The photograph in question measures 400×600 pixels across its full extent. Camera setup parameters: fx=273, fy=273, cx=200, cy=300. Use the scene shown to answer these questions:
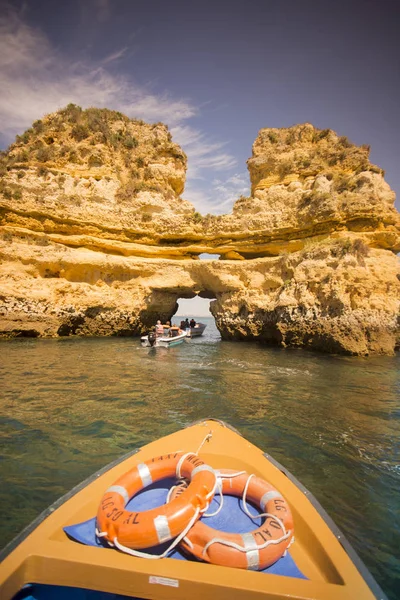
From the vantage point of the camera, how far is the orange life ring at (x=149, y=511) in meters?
1.94

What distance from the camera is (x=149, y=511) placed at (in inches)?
81.0

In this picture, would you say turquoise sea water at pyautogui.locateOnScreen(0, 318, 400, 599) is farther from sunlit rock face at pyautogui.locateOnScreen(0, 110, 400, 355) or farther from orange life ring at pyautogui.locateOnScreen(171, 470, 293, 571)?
sunlit rock face at pyautogui.locateOnScreen(0, 110, 400, 355)

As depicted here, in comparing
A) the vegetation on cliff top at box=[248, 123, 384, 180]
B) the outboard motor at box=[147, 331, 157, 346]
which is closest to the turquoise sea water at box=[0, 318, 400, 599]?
the outboard motor at box=[147, 331, 157, 346]

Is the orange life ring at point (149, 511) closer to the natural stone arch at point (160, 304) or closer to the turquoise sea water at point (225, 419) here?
the turquoise sea water at point (225, 419)

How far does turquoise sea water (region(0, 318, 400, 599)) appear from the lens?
2963 mm

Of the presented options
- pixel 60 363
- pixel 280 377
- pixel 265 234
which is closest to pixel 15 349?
pixel 60 363

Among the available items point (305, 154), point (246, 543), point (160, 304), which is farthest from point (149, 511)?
point (305, 154)

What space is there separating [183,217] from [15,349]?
1162cm

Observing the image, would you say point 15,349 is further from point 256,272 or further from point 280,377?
point 256,272

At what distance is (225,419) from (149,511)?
11.4 ft

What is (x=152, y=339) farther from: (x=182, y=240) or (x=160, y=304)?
(x=182, y=240)

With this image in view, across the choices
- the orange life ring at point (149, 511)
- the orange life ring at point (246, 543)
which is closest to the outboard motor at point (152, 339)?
the orange life ring at point (149, 511)

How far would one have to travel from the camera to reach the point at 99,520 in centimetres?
208

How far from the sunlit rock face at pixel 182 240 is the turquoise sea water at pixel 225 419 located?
381 cm
